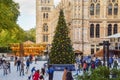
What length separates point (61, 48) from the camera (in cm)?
4744

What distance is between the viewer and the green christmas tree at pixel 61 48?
47.0m

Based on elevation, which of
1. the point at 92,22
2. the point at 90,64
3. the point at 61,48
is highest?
the point at 92,22

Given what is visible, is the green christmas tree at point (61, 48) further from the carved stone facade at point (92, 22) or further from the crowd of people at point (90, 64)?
the carved stone facade at point (92, 22)

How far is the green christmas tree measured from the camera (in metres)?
47.0

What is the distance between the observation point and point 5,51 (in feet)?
313

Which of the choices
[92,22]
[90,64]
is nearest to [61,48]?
[90,64]

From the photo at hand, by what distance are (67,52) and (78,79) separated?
29.7m

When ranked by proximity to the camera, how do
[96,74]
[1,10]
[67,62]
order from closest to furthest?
[96,74] → [1,10] → [67,62]

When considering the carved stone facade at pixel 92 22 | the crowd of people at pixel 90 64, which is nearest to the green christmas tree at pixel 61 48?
the crowd of people at pixel 90 64

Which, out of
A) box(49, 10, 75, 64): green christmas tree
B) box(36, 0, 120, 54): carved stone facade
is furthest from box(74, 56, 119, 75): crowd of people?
box(36, 0, 120, 54): carved stone facade

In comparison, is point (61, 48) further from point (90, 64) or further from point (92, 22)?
point (92, 22)

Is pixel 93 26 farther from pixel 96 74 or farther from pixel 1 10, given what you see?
pixel 96 74

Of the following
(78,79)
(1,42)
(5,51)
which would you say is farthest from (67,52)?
(1,42)

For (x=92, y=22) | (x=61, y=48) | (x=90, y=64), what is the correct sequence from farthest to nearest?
→ (x=92, y=22), (x=61, y=48), (x=90, y=64)
